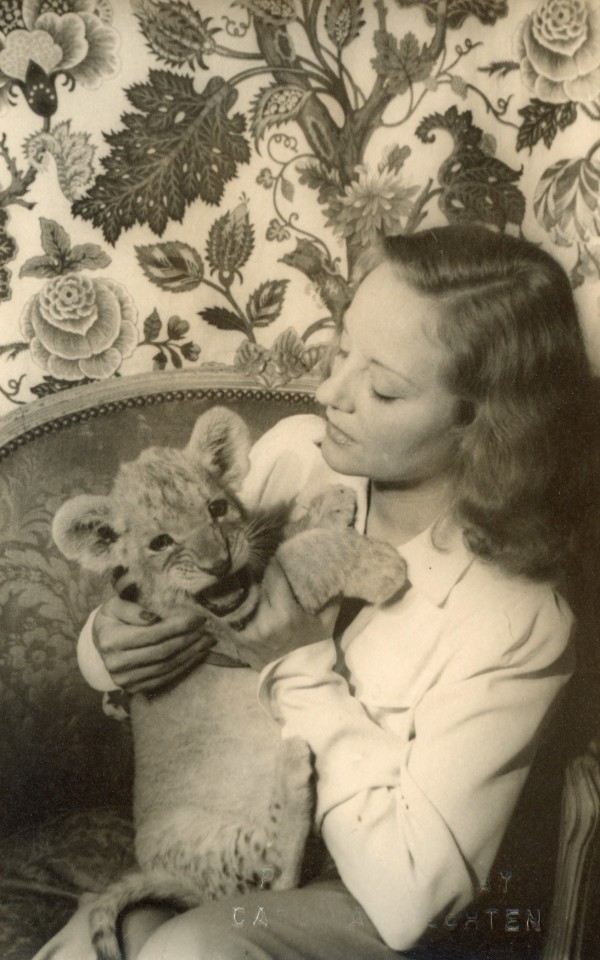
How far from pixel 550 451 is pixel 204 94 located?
101 cm

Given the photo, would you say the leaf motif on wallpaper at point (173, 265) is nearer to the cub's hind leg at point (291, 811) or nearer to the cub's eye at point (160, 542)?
the cub's eye at point (160, 542)

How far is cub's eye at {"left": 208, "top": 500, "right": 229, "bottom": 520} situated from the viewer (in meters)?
1.93

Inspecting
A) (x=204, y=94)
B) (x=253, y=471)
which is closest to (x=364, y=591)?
(x=253, y=471)

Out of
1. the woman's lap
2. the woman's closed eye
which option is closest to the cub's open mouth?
the woman's closed eye

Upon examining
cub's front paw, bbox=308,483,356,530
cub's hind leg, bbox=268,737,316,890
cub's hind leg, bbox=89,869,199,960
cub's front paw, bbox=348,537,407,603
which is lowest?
cub's hind leg, bbox=89,869,199,960

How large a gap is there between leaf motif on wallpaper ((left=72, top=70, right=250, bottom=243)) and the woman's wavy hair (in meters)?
0.40

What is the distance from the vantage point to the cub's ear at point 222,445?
1941mm

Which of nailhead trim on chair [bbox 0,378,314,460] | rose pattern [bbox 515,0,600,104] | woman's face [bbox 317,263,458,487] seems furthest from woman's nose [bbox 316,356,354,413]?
rose pattern [bbox 515,0,600,104]

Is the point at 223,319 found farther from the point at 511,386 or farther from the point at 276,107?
the point at 511,386

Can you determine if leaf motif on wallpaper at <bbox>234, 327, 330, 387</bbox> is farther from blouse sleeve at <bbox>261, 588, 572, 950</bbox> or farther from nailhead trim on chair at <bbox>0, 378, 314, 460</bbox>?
blouse sleeve at <bbox>261, 588, 572, 950</bbox>

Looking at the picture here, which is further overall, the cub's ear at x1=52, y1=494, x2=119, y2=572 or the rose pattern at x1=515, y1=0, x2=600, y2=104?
the rose pattern at x1=515, y1=0, x2=600, y2=104

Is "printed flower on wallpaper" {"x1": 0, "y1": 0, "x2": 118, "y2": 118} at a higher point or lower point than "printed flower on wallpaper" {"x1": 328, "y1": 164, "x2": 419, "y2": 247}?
higher

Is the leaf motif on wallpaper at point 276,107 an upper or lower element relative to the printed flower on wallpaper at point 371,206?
upper

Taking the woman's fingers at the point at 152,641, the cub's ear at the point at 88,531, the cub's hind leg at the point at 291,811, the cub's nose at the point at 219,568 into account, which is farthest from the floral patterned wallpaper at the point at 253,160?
the cub's hind leg at the point at 291,811
